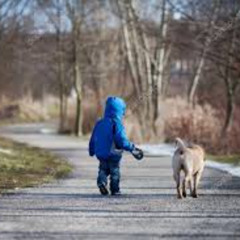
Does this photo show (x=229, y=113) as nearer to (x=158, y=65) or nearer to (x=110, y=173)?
(x=158, y=65)

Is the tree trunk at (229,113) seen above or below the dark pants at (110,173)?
above

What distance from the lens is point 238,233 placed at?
30.2 ft

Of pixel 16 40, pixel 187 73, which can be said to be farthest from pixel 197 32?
pixel 187 73

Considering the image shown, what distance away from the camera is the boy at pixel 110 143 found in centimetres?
1330

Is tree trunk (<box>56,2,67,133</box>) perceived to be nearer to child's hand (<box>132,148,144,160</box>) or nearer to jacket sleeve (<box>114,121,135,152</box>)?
child's hand (<box>132,148,144,160</box>)

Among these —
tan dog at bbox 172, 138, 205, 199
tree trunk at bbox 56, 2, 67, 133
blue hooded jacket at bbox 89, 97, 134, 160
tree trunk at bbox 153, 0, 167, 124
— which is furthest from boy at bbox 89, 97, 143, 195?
tree trunk at bbox 56, 2, 67, 133

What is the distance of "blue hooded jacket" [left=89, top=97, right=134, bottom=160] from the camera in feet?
43.6

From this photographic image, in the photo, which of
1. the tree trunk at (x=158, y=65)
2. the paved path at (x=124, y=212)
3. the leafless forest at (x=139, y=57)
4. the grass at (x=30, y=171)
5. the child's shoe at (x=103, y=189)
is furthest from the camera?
the tree trunk at (x=158, y=65)

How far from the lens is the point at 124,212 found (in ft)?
36.1

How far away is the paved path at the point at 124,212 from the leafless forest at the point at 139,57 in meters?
8.79

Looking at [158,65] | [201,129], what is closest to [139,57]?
[158,65]

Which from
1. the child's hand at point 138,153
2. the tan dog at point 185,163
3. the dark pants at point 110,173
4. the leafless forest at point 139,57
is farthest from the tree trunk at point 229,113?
the tan dog at point 185,163

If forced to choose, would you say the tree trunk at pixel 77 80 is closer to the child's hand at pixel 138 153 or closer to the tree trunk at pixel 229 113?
the tree trunk at pixel 229 113

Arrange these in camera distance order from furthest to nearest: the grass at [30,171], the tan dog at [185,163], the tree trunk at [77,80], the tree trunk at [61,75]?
1. the tree trunk at [61,75]
2. the tree trunk at [77,80]
3. the grass at [30,171]
4. the tan dog at [185,163]
